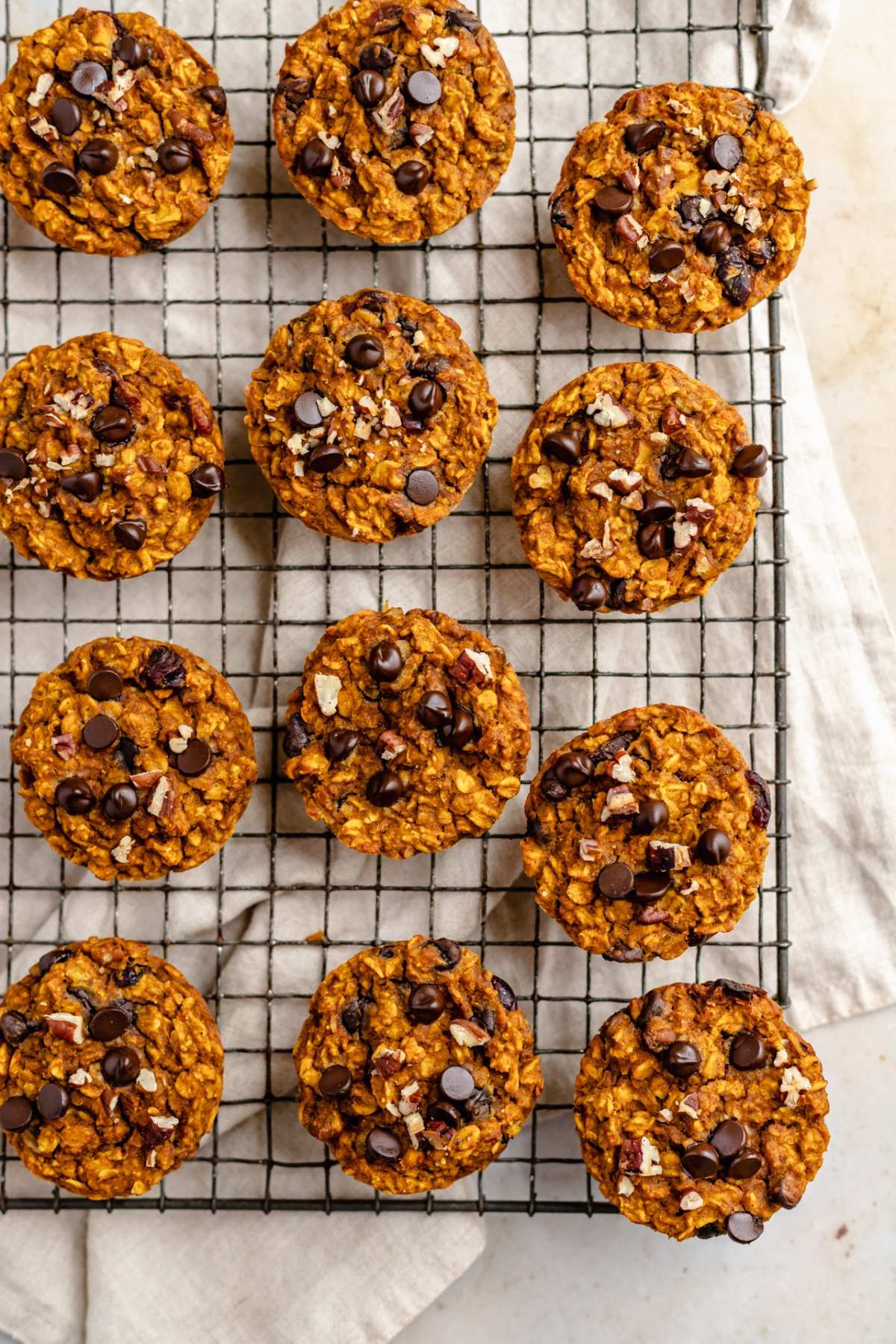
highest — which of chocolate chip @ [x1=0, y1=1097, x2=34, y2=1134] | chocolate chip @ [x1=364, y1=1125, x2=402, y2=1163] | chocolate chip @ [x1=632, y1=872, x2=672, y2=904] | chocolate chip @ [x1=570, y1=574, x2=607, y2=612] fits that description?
chocolate chip @ [x1=570, y1=574, x2=607, y2=612]

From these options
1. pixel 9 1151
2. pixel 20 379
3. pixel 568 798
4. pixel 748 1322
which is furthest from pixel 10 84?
pixel 748 1322

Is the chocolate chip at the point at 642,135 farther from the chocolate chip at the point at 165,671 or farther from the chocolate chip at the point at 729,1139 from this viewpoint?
the chocolate chip at the point at 729,1139

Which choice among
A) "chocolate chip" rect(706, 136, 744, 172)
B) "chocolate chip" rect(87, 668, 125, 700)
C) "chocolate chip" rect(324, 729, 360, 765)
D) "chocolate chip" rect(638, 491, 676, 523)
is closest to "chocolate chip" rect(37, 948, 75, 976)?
"chocolate chip" rect(87, 668, 125, 700)

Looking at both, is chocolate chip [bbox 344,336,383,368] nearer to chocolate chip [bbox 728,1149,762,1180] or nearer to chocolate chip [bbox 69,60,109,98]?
chocolate chip [bbox 69,60,109,98]

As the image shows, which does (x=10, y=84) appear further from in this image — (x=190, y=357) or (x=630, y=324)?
(x=630, y=324)

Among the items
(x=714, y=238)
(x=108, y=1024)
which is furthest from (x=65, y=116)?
(x=108, y=1024)

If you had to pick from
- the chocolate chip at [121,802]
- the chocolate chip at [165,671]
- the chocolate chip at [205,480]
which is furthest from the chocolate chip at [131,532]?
the chocolate chip at [121,802]

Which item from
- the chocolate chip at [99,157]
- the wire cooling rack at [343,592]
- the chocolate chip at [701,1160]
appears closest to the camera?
the chocolate chip at [701,1160]
